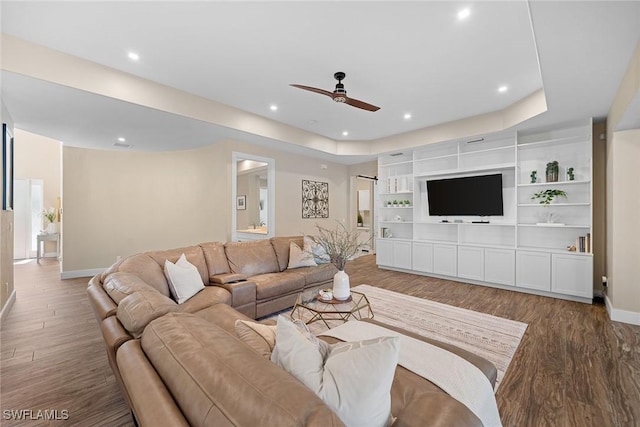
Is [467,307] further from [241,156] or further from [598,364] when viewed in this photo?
[241,156]

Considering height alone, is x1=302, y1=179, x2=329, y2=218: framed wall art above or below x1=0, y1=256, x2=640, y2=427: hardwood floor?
above

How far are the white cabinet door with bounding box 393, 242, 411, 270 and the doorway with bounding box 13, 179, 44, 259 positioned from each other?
9.64 m

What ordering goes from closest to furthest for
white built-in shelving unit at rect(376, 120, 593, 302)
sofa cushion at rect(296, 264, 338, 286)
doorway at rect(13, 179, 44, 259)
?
sofa cushion at rect(296, 264, 338, 286) < white built-in shelving unit at rect(376, 120, 593, 302) < doorway at rect(13, 179, 44, 259)

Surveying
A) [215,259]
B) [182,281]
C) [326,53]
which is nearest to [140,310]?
[182,281]

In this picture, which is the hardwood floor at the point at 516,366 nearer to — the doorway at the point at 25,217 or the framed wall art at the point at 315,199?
the framed wall art at the point at 315,199

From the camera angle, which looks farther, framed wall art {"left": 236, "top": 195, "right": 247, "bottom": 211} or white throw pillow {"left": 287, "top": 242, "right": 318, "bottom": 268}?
framed wall art {"left": 236, "top": 195, "right": 247, "bottom": 211}

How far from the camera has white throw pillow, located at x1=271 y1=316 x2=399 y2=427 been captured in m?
0.89

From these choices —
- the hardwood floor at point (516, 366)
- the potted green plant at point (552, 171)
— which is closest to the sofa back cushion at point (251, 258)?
the hardwood floor at point (516, 366)

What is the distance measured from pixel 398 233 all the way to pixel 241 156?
3.90 metres

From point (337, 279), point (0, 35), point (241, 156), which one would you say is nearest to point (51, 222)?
point (241, 156)

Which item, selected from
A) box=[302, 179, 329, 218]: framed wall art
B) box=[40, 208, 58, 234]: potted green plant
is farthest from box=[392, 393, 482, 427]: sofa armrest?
box=[40, 208, 58, 234]: potted green plant

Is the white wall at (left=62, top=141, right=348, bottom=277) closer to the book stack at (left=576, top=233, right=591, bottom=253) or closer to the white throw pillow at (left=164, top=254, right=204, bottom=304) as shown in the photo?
the white throw pillow at (left=164, top=254, right=204, bottom=304)

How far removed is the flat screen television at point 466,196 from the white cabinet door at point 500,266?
72 centimetres

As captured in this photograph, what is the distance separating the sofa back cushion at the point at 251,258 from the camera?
370 centimetres
